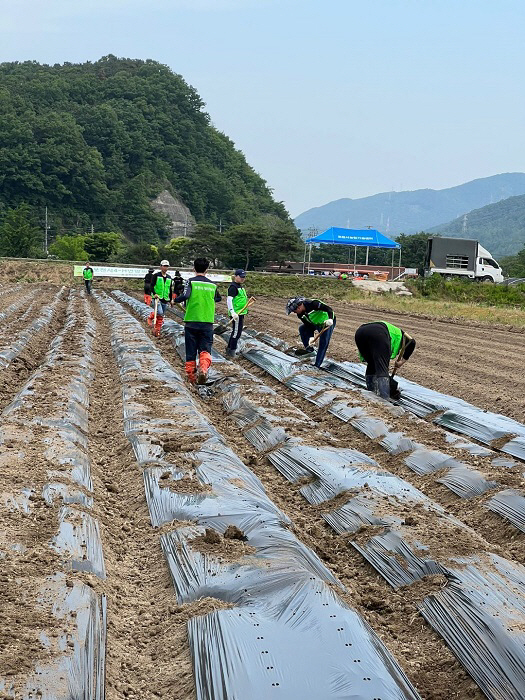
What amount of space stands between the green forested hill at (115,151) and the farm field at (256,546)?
82.3 m

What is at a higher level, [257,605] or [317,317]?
[317,317]

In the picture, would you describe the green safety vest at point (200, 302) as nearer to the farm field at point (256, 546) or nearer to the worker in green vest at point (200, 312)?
the worker in green vest at point (200, 312)

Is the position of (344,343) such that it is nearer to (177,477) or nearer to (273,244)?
(177,477)

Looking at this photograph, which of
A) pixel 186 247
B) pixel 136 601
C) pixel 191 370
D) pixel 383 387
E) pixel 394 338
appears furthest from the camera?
pixel 186 247

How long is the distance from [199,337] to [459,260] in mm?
35870

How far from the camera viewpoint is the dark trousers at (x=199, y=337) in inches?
352

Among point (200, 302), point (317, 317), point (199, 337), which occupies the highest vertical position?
point (200, 302)

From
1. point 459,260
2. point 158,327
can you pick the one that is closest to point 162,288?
point 158,327

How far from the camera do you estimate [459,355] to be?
1387 centimetres

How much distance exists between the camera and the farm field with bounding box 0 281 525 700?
290cm

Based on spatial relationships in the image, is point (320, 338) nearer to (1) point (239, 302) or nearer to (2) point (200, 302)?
(1) point (239, 302)

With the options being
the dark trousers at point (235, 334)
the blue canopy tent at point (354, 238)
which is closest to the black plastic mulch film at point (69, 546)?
the dark trousers at point (235, 334)

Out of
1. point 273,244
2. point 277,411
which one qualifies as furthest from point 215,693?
point 273,244

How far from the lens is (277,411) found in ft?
24.9
